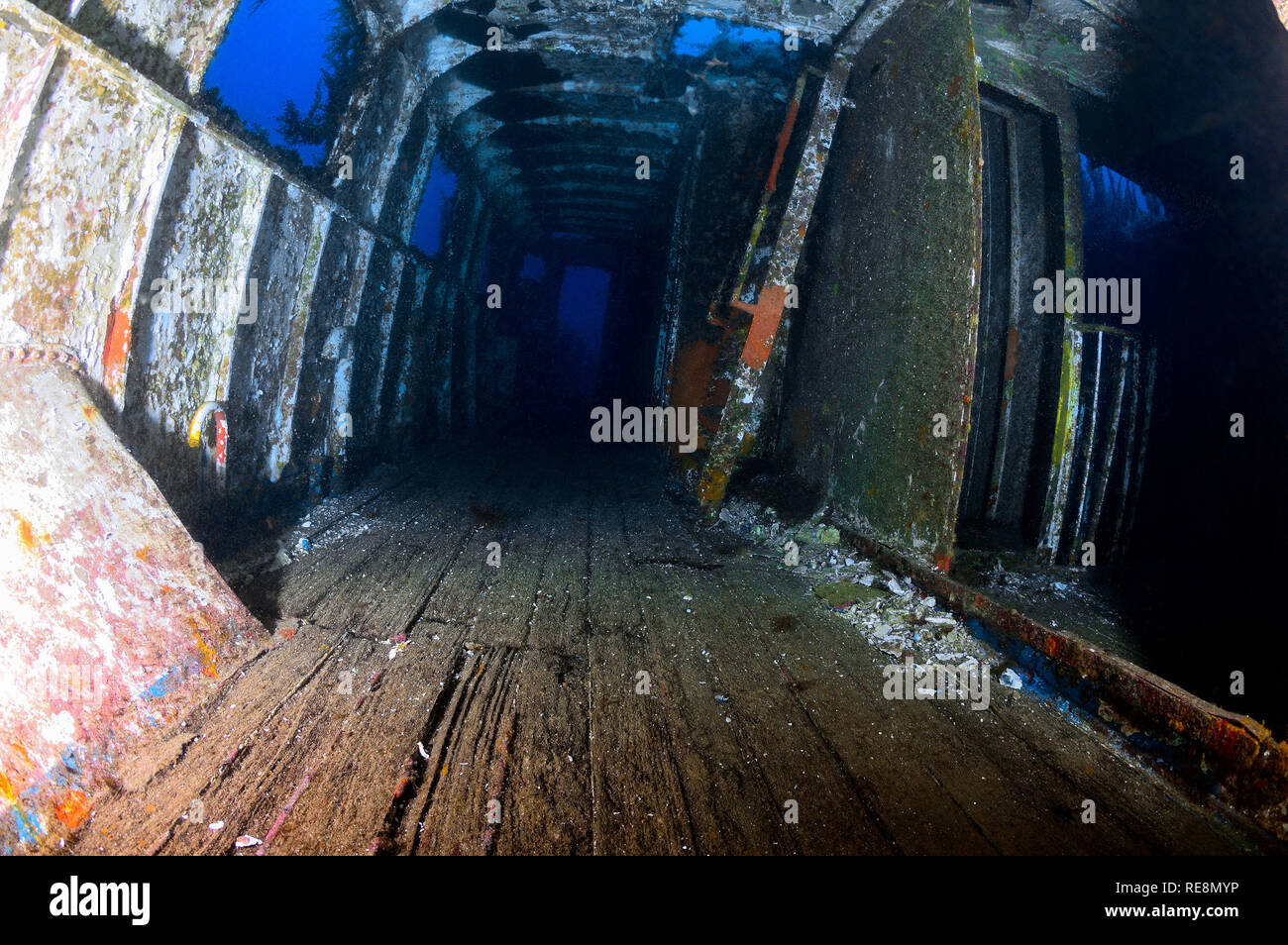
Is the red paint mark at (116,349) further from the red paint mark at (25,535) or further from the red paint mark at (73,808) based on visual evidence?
the red paint mark at (73,808)

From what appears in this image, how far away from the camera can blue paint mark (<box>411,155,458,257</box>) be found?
16.3ft

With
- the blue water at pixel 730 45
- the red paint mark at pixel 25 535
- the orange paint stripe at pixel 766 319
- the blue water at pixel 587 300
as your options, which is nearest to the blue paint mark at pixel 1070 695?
the orange paint stripe at pixel 766 319

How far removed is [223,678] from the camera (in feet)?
6.22

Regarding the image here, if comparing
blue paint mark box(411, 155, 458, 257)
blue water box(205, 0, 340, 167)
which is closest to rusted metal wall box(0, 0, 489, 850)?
blue water box(205, 0, 340, 167)

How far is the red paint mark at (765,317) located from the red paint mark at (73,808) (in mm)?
3618

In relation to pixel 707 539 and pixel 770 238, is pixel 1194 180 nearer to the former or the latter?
pixel 770 238

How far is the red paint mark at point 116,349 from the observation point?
2094mm

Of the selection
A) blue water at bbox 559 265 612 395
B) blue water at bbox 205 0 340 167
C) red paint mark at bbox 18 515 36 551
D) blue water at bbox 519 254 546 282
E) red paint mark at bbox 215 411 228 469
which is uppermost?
blue water at bbox 559 265 612 395

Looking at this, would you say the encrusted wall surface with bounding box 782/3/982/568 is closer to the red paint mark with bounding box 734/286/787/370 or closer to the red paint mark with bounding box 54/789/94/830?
the red paint mark with bounding box 734/286/787/370

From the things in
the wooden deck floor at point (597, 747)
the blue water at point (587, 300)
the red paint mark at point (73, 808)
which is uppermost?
the blue water at point (587, 300)

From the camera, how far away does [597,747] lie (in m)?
1.65

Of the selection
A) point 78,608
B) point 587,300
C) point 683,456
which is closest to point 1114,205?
point 683,456

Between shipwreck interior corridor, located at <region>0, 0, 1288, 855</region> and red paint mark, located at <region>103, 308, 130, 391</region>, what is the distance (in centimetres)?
1
